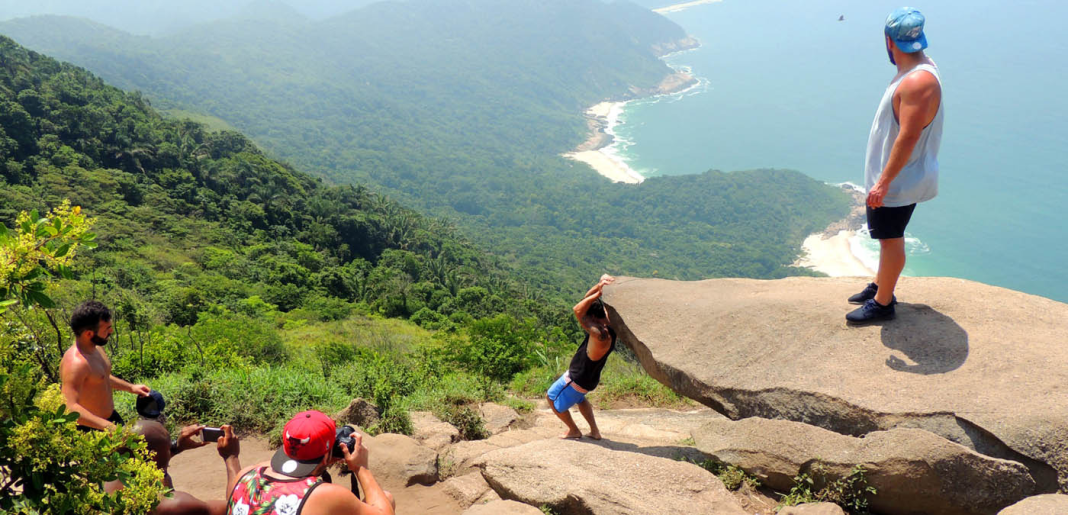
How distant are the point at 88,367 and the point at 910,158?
642 centimetres

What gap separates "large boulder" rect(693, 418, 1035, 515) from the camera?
4406 millimetres

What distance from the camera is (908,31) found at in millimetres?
4934

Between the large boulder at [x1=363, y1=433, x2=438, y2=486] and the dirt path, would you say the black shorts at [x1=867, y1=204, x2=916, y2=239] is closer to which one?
the dirt path

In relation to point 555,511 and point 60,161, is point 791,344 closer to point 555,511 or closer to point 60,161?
point 555,511

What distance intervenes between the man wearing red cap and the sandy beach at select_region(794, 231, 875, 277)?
94.6 m

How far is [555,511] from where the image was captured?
187 inches

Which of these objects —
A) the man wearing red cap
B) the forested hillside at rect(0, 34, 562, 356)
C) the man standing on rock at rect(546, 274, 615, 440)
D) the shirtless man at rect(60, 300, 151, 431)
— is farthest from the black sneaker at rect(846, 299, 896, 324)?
the forested hillside at rect(0, 34, 562, 356)

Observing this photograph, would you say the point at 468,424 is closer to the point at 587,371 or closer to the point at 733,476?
the point at 587,371

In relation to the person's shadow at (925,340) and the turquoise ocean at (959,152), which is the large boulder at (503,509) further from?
the turquoise ocean at (959,152)

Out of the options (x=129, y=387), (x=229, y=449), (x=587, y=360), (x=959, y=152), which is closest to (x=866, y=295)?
(x=587, y=360)

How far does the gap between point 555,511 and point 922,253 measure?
11264cm

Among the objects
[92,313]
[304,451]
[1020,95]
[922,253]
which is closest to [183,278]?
[92,313]

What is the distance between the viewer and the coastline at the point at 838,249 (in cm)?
9112

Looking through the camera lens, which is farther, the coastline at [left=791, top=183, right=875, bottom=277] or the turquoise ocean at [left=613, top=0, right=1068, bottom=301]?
the turquoise ocean at [left=613, top=0, right=1068, bottom=301]
